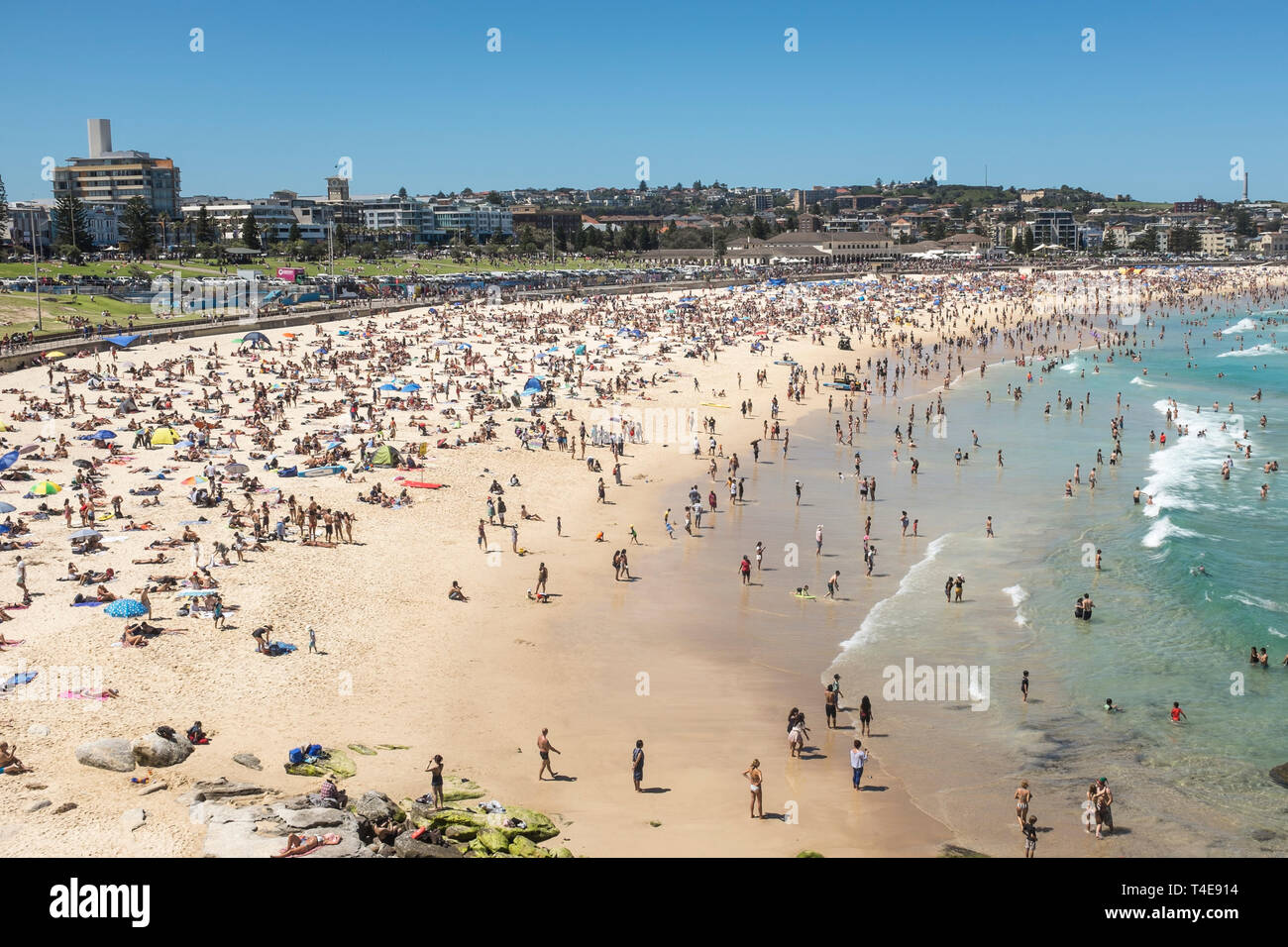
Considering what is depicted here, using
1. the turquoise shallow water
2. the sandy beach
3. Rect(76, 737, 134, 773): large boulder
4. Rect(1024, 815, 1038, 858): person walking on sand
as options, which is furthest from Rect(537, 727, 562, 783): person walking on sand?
Rect(1024, 815, 1038, 858): person walking on sand

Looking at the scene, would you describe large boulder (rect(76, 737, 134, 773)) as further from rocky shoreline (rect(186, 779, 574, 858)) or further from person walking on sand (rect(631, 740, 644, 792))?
person walking on sand (rect(631, 740, 644, 792))

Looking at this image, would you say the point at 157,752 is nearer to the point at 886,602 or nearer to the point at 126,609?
the point at 126,609

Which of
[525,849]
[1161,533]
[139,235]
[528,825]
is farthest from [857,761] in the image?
[139,235]

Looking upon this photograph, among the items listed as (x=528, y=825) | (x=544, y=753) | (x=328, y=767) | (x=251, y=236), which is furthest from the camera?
(x=251, y=236)

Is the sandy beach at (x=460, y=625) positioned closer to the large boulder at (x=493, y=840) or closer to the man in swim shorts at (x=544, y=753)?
the man in swim shorts at (x=544, y=753)

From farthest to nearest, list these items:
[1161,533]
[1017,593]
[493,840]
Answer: [1161,533] → [1017,593] → [493,840]
